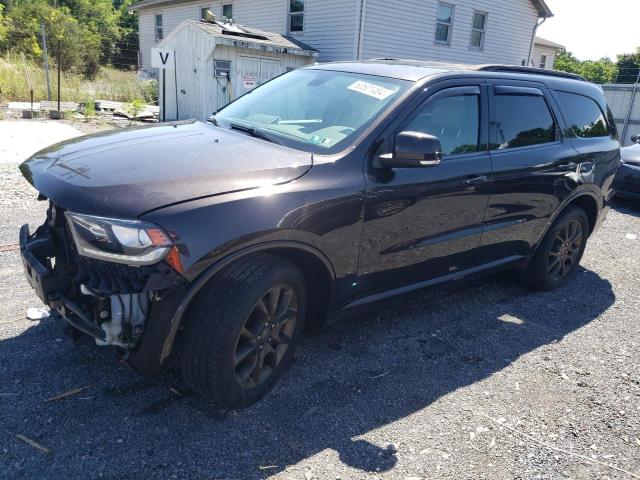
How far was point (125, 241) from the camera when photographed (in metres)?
2.19

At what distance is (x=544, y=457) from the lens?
266 cm

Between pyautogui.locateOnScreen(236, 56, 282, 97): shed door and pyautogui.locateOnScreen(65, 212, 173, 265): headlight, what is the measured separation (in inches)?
502

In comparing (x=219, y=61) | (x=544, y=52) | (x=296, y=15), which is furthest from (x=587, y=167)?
(x=544, y=52)

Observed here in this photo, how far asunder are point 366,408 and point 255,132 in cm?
183

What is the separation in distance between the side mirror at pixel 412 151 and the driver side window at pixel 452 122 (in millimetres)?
308

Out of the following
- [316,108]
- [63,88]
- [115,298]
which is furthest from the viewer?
[63,88]

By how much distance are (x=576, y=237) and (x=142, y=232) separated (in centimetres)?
418

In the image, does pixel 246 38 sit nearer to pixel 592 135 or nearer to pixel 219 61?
pixel 219 61

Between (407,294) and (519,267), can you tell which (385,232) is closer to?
(407,294)

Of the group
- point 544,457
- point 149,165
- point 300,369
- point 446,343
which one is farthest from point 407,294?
point 149,165

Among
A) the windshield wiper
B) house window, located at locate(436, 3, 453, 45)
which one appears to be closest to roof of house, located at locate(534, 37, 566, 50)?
house window, located at locate(436, 3, 453, 45)

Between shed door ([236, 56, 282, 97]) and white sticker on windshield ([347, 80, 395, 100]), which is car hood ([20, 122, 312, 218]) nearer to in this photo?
white sticker on windshield ([347, 80, 395, 100])

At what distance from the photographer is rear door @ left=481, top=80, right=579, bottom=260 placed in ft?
12.3

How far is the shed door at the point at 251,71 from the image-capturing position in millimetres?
14500
